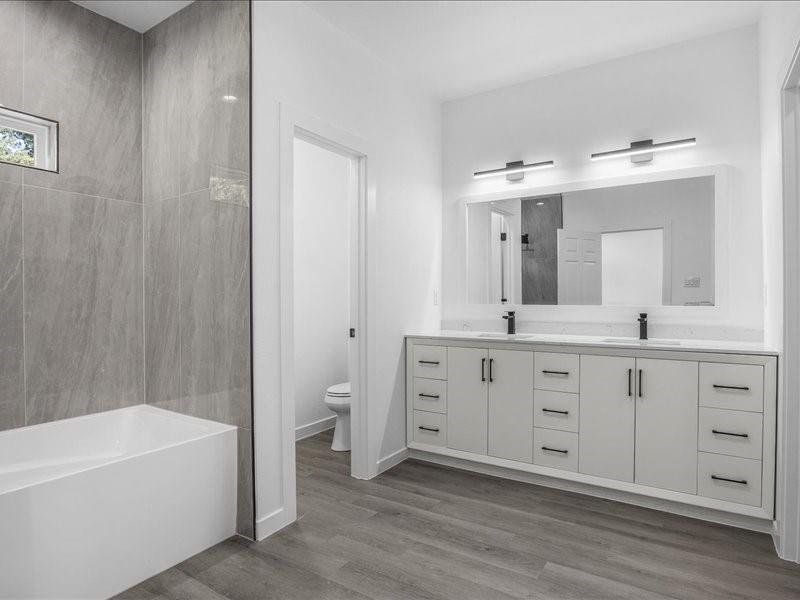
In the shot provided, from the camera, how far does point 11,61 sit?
2.25 meters

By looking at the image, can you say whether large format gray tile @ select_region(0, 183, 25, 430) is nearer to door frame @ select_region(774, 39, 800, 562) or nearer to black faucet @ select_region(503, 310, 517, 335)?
black faucet @ select_region(503, 310, 517, 335)

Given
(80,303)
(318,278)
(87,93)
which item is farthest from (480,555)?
(87,93)

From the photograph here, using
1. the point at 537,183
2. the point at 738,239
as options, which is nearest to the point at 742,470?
the point at 738,239

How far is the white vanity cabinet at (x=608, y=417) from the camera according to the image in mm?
2338

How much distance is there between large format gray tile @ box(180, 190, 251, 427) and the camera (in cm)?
227

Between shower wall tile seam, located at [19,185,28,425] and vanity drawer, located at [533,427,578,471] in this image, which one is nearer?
shower wall tile seam, located at [19,185,28,425]

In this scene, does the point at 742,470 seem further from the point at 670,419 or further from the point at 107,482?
the point at 107,482

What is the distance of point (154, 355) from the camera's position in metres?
2.72

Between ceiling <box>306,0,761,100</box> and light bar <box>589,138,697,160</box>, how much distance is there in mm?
616

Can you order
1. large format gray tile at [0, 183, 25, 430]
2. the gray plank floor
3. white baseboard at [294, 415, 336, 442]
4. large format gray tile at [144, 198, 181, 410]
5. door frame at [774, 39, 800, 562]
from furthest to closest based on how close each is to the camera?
1. white baseboard at [294, 415, 336, 442]
2. large format gray tile at [144, 198, 181, 410]
3. large format gray tile at [0, 183, 25, 430]
4. door frame at [774, 39, 800, 562]
5. the gray plank floor

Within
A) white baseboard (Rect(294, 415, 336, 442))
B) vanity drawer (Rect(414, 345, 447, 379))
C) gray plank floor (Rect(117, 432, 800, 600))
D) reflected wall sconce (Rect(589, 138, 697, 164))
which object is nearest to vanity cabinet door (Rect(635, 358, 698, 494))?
gray plank floor (Rect(117, 432, 800, 600))

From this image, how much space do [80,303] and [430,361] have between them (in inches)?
81.8

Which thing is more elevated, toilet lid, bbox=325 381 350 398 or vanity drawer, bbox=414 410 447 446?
toilet lid, bbox=325 381 350 398

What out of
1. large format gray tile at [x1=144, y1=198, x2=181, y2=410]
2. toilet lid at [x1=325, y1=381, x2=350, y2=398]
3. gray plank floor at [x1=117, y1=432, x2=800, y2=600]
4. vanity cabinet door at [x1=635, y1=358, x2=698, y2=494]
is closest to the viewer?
gray plank floor at [x1=117, y1=432, x2=800, y2=600]
